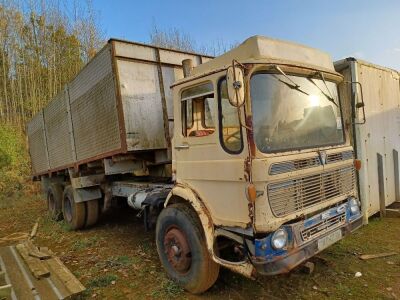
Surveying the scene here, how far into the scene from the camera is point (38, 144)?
9.41 metres

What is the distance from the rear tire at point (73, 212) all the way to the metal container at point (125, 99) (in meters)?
1.09

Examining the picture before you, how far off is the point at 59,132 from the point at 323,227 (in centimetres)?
619

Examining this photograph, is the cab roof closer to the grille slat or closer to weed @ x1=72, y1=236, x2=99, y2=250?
the grille slat

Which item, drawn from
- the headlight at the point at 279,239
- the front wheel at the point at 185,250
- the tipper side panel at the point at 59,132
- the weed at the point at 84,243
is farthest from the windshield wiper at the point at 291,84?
the tipper side panel at the point at 59,132

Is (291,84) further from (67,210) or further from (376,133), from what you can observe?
(67,210)

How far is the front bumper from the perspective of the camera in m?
2.94

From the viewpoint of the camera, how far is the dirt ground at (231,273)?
3.66 meters

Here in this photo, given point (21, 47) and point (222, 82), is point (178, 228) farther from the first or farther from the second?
point (21, 47)

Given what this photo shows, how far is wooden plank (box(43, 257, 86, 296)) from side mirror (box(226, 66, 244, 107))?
2.74m

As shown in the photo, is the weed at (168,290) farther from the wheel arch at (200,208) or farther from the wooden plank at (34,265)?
the wooden plank at (34,265)

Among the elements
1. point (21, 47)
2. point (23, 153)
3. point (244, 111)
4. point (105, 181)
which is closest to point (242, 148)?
point (244, 111)

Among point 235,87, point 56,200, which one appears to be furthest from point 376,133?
point 56,200

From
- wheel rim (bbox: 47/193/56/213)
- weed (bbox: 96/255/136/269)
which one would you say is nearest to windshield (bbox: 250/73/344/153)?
weed (bbox: 96/255/136/269)

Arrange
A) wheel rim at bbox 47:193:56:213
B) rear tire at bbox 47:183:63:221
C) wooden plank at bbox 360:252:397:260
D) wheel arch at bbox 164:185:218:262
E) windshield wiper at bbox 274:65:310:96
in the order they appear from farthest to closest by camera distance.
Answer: wheel rim at bbox 47:193:56:213
rear tire at bbox 47:183:63:221
wooden plank at bbox 360:252:397:260
wheel arch at bbox 164:185:218:262
windshield wiper at bbox 274:65:310:96
